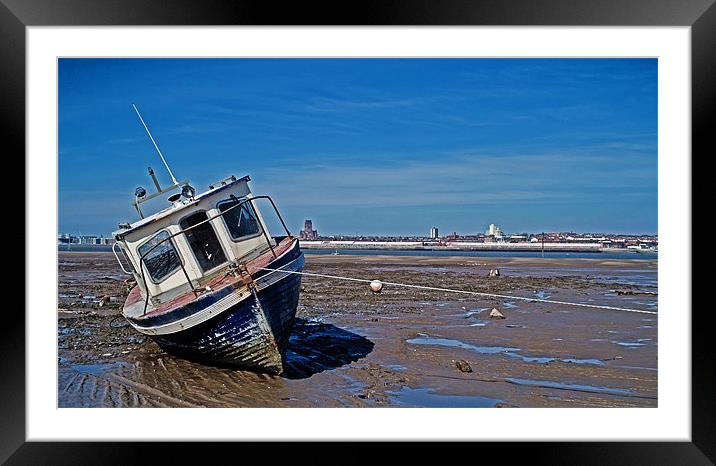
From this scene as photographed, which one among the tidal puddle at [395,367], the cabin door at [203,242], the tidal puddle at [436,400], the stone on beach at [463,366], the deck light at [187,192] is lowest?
the tidal puddle at [436,400]

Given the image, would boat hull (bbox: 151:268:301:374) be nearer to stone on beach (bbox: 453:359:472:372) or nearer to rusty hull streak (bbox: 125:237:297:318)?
rusty hull streak (bbox: 125:237:297:318)

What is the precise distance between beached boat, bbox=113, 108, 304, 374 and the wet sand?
47 cm

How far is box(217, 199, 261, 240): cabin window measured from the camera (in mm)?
8211

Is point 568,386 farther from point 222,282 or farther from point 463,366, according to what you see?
point 222,282

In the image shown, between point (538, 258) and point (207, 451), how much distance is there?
27143mm

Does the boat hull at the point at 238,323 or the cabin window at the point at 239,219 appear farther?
the cabin window at the point at 239,219

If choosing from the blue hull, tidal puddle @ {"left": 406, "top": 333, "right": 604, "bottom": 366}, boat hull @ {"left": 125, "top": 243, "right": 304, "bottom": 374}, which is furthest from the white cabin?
tidal puddle @ {"left": 406, "top": 333, "right": 604, "bottom": 366}

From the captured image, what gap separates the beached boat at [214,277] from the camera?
7105mm
